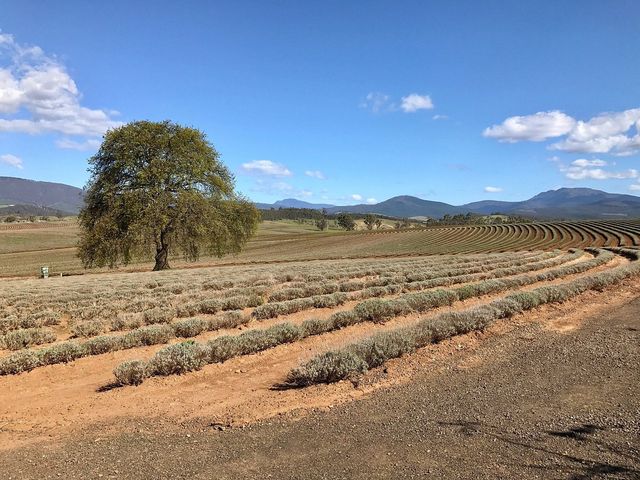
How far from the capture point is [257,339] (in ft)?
30.1

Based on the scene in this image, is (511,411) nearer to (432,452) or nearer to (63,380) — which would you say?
(432,452)

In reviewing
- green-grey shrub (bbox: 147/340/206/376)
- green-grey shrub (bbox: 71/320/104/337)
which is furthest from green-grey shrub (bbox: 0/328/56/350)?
green-grey shrub (bbox: 147/340/206/376)

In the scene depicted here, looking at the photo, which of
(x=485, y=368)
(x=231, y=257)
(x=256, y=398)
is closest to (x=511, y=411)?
(x=485, y=368)

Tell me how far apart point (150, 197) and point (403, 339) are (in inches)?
1084

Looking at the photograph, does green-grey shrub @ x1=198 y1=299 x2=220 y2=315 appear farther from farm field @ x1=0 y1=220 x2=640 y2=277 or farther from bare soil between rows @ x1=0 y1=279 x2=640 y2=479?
farm field @ x1=0 y1=220 x2=640 y2=277

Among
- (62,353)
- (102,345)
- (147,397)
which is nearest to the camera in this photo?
(147,397)

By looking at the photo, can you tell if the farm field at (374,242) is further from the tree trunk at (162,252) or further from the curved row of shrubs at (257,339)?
the curved row of shrubs at (257,339)

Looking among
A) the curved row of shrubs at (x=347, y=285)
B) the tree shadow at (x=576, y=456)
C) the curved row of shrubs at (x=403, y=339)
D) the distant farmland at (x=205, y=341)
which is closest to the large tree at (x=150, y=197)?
the distant farmland at (x=205, y=341)

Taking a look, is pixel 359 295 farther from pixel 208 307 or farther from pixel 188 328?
pixel 188 328

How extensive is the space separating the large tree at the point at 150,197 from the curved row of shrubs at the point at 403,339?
83.0 feet

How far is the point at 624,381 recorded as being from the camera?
22.2ft

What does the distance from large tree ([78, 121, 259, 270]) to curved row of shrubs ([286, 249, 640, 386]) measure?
996 inches

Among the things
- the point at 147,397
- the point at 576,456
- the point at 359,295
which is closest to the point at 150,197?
the point at 359,295

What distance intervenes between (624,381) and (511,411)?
101 inches
